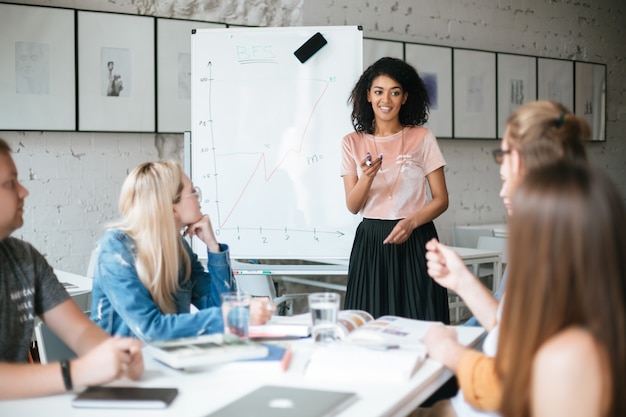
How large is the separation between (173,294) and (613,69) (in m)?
5.15

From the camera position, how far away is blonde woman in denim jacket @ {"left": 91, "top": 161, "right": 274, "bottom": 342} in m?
1.71

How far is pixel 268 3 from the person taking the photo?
4066mm

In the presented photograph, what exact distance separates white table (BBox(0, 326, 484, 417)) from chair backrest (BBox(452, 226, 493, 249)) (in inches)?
135

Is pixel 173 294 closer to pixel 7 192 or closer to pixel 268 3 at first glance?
pixel 7 192

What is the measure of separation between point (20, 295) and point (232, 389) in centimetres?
52

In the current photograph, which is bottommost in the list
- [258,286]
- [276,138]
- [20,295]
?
[258,286]

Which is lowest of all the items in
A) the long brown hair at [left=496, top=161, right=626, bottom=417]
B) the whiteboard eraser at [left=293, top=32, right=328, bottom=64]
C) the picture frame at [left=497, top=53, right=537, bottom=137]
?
the long brown hair at [left=496, top=161, right=626, bottom=417]

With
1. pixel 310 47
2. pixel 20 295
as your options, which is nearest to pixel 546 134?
pixel 20 295

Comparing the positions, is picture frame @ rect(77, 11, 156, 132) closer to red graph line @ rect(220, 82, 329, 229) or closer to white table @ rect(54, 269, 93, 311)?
red graph line @ rect(220, 82, 329, 229)

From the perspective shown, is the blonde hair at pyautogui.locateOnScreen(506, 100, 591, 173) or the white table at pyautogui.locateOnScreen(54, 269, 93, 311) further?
the white table at pyautogui.locateOnScreen(54, 269, 93, 311)

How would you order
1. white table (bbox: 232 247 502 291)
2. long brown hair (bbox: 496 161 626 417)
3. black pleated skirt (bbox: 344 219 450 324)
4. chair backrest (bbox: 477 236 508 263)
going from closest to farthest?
1. long brown hair (bbox: 496 161 626 417)
2. black pleated skirt (bbox: 344 219 450 324)
3. white table (bbox: 232 247 502 291)
4. chair backrest (bbox: 477 236 508 263)

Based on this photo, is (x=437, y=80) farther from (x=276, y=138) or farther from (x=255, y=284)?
(x=255, y=284)

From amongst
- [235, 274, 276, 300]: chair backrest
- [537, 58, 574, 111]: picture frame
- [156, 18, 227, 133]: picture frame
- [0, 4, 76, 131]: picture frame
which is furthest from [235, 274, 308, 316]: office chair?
[537, 58, 574, 111]: picture frame

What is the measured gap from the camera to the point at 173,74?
150 inches
